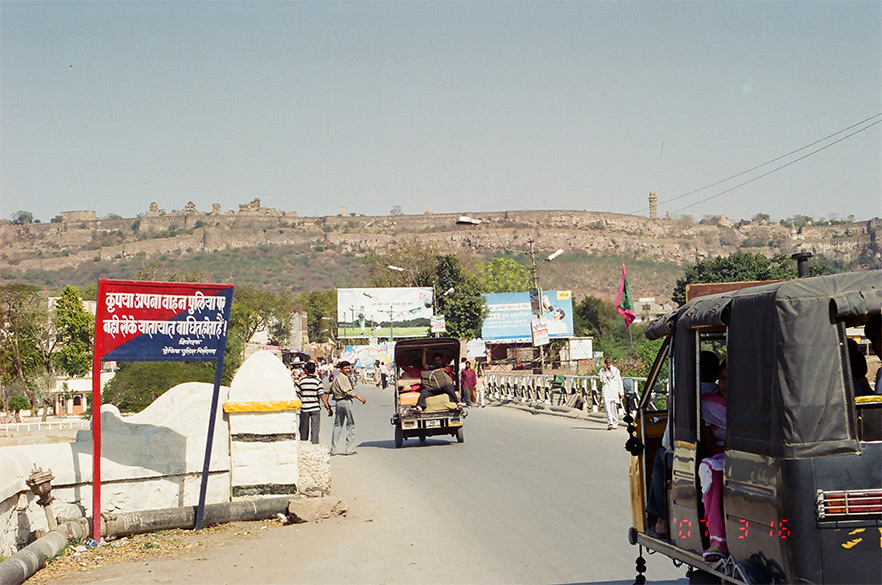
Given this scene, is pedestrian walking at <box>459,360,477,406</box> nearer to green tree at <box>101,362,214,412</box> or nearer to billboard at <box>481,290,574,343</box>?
green tree at <box>101,362,214,412</box>

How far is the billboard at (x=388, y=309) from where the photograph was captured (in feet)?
247

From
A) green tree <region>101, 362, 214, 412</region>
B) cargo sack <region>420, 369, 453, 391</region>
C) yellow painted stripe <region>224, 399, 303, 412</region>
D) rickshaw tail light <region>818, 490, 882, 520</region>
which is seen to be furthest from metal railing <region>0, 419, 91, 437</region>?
rickshaw tail light <region>818, 490, 882, 520</region>

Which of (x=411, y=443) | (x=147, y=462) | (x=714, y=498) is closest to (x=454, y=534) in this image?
(x=147, y=462)

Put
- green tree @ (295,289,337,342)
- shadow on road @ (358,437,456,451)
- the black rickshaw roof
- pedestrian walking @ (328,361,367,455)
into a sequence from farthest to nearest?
1. green tree @ (295,289,337,342)
2. shadow on road @ (358,437,456,451)
3. pedestrian walking @ (328,361,367,455)
4. the black rickshaw roof

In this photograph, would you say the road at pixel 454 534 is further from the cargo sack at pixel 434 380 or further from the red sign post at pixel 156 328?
the cargo sack at pixel 434 380

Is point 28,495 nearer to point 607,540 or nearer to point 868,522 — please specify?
point 607,540

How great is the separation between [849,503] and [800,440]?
0.36m

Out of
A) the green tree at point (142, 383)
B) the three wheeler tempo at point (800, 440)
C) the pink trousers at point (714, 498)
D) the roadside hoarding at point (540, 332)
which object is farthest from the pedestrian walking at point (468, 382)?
the three wheeler tempo at point (800, 440)

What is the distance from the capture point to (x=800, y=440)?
447 cm

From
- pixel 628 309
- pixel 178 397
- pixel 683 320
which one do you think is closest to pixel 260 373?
pixel 178 397

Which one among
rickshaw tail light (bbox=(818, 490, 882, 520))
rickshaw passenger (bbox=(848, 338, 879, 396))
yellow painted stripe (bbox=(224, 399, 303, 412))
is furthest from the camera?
yellow painted stripe (bbox=(224, 399, 303, 412))

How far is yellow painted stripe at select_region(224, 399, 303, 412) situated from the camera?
33.2 ft

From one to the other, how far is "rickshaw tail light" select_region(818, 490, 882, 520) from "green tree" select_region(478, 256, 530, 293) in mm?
100575

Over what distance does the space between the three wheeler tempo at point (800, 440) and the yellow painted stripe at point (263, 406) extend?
5991 mm
